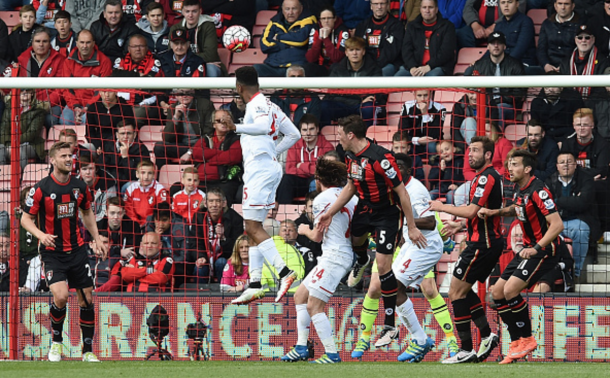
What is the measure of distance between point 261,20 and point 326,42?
1.76 meters

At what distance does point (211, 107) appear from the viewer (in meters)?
12.2

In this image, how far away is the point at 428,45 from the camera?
13.6 meters

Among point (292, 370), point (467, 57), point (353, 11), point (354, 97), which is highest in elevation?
→ point (353, 11)

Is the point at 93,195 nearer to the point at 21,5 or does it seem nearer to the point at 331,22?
the point at 331,22

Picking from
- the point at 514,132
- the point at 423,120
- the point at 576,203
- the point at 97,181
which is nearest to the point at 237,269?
the point at 97,181

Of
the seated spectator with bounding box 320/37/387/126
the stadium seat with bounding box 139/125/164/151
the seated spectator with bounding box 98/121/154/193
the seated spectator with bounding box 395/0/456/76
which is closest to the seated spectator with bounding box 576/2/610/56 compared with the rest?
the seated spectator with bounding box 395/0/456/76

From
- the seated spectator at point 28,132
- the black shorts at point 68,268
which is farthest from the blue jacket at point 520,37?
the black shorts at point 68,268

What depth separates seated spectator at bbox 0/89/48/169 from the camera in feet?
38.5

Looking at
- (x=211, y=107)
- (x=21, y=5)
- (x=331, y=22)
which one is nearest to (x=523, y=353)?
(x=211, y=107)

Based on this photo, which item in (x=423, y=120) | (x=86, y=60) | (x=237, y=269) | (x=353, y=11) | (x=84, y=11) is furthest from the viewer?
(x=84, y=11)

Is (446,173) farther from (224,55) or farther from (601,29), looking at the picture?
(224,55)

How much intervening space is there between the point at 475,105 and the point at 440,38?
2626 millimetres

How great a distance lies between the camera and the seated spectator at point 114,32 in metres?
14.8

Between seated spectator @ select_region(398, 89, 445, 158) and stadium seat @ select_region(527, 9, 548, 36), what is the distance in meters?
3.05
